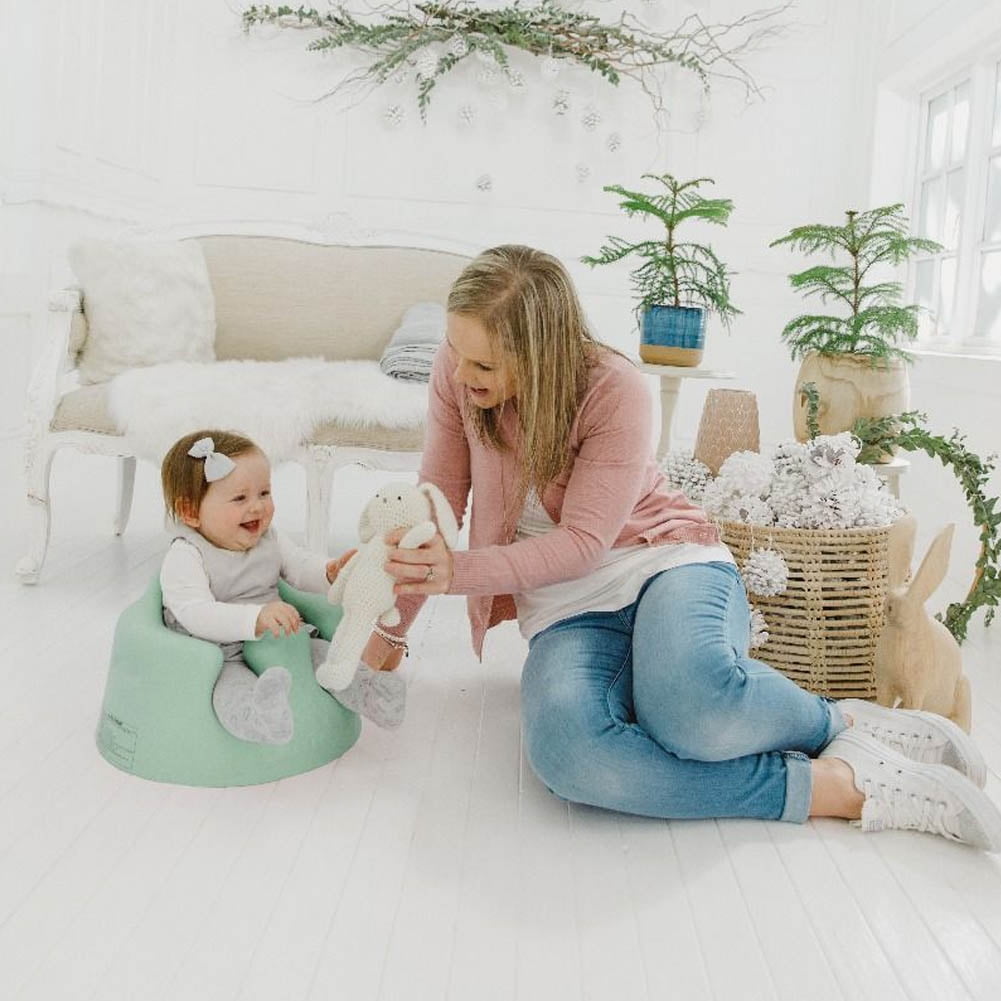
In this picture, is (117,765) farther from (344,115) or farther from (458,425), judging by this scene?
(344,115)

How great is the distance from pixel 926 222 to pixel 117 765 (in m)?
3.81

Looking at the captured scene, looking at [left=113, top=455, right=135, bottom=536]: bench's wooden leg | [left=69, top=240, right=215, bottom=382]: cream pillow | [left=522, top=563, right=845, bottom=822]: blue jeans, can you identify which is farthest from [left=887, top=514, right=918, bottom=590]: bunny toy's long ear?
[left=113, top=455, right=135, bottom=536]: bench's wooden leg

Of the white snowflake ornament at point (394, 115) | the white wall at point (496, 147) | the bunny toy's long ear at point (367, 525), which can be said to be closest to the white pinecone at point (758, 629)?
the bunny toy's long ear at point (367, 525)

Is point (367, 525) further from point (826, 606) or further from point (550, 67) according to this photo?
point (550, 67)

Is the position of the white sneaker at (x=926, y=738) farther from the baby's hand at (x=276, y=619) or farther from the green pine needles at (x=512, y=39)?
the green pine needles at (x=512, y=39)

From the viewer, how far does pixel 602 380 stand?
176 centimetres

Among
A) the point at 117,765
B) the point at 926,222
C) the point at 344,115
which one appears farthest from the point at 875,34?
the point at 117,765

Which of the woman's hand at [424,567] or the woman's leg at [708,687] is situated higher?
the woman's hand at [424,567]

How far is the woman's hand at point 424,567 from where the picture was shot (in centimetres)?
169

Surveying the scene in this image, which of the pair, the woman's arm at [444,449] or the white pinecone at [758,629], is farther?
the white pinecone at [758,629]

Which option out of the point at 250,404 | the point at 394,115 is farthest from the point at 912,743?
the point at 394,115

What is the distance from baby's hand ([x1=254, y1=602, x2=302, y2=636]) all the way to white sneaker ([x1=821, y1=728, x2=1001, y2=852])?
84 centimetres

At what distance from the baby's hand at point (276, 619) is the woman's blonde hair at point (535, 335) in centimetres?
42

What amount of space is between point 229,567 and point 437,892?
0.70 meters
